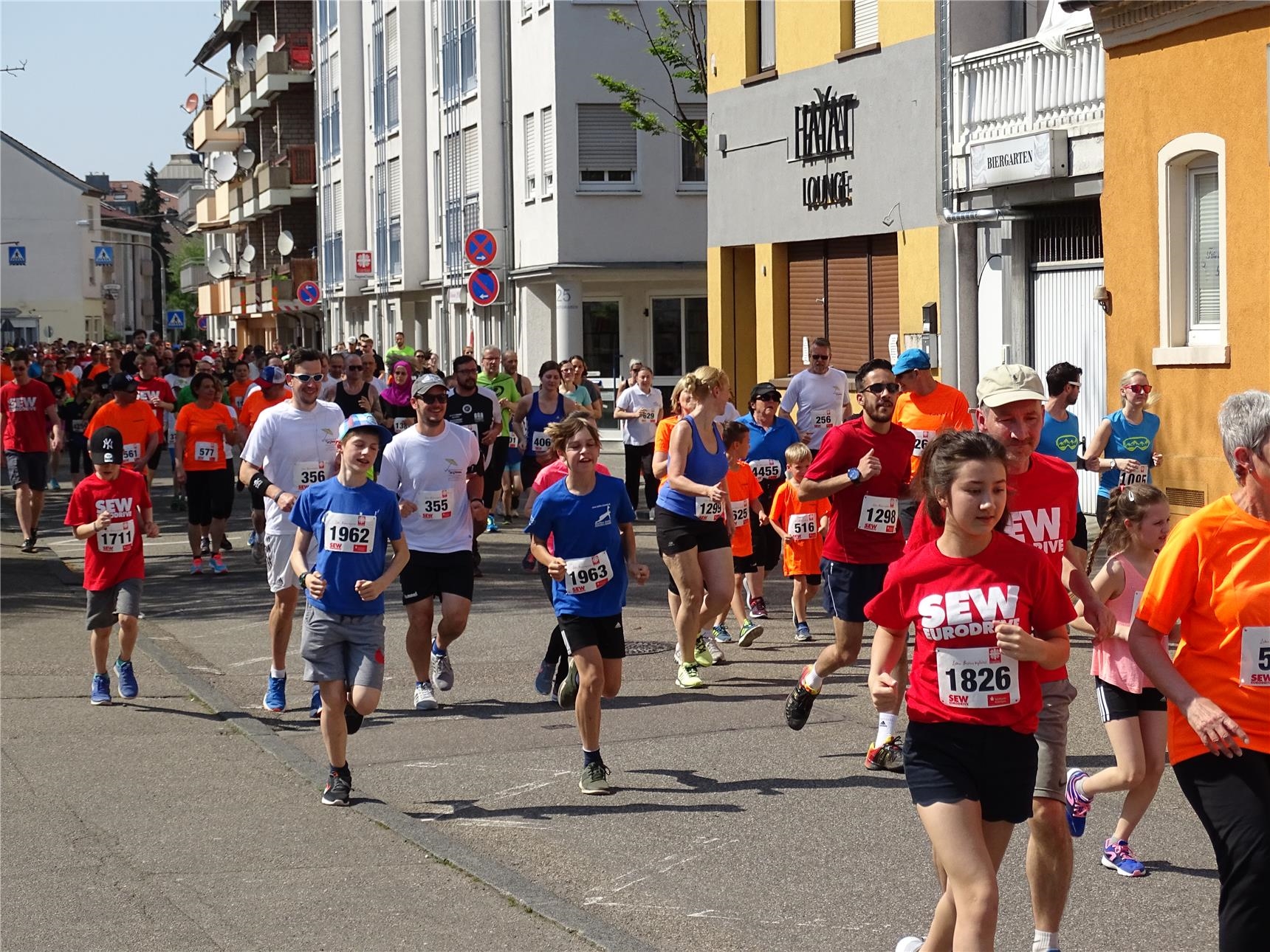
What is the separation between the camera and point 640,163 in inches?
1489

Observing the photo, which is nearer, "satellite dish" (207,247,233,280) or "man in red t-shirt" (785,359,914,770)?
"man in red t-shirt" (785,359,914,770)

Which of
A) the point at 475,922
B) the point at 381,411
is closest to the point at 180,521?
the point at 381,411

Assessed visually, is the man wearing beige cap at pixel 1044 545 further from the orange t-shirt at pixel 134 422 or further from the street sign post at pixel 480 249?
the street sign post at pixel 480 249

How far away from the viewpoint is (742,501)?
1292cm

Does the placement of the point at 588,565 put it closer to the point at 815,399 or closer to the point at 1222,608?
the point at 1222,608

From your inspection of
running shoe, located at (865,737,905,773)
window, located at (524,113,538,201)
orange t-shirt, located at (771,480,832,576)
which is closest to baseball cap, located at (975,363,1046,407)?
running shoe, located at (865,737,905,773)

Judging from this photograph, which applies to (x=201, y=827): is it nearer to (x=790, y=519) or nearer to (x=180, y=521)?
(x=790, y=519)

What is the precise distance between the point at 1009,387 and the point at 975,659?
134 centimetres

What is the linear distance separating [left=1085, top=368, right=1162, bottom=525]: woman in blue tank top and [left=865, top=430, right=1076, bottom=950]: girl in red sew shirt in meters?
7.66

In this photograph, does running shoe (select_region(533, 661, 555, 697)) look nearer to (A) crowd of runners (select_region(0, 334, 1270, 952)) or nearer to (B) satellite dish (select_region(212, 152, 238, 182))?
(A) crowd of runners (select_region(0, 334, 1270, 952))

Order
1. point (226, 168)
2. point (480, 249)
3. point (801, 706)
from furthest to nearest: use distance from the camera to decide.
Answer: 1. point (226, 168)
2. point (480, 249)
3. point (801, 706)

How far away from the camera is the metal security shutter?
24969 mm

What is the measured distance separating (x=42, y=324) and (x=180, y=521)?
91.0 meters

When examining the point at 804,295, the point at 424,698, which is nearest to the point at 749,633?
the point at 424,698
